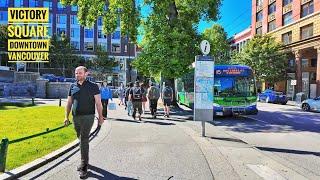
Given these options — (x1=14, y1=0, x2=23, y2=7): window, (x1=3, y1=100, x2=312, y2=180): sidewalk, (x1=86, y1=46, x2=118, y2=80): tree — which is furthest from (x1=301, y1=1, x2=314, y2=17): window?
(x1=14, y1=0, x2=23, y2=7): window

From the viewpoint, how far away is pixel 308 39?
52.0 m

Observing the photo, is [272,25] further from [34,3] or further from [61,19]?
[34,3]

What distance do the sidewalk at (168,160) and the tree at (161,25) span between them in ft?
43.7

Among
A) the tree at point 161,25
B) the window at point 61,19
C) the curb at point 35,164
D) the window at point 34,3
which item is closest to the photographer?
the curb at point 35,164

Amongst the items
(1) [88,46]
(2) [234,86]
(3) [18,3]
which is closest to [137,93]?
(2) [234,86]

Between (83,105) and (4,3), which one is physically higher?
(4,3)

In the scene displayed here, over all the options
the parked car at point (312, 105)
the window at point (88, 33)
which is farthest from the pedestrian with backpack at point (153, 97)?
the window at point (88, 33)

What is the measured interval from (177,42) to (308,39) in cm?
2927

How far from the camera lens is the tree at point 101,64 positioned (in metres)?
79.6

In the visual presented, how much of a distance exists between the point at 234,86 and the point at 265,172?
13813mm

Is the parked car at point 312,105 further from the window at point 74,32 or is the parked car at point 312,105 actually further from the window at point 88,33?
the window at point 74,32

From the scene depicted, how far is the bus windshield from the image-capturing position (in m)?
22.6

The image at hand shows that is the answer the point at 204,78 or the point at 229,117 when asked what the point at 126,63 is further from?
the point at 204,78

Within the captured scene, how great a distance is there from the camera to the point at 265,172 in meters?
9.11
